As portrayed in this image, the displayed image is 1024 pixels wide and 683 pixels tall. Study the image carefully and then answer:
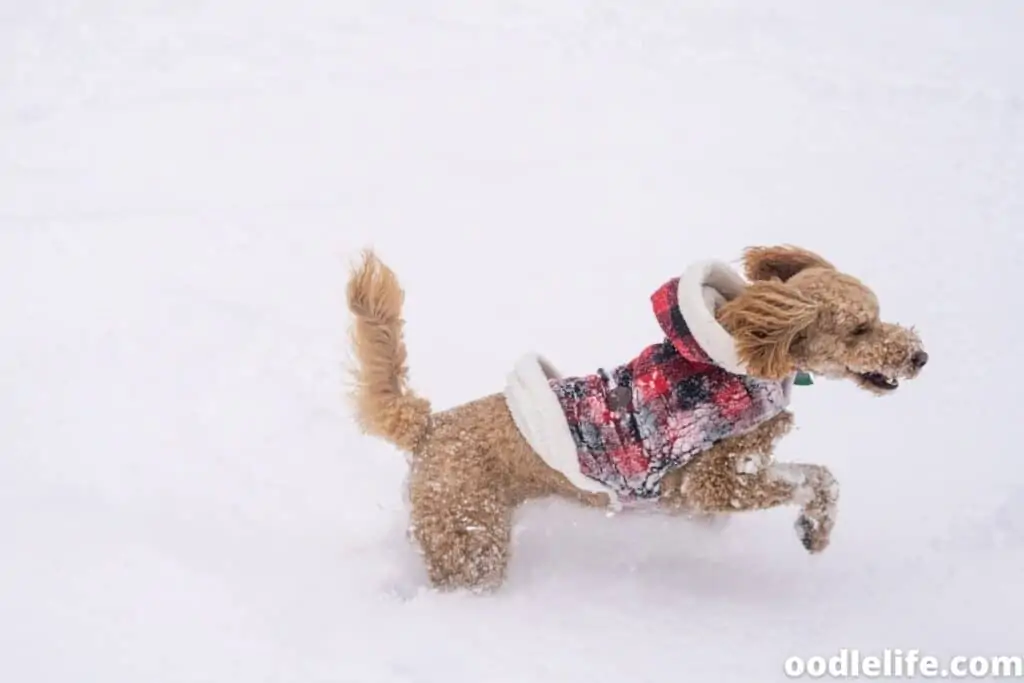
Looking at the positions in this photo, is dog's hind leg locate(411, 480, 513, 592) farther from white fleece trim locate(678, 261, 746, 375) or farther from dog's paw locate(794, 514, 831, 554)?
dog's paw locate(794, 514, 831, 554)

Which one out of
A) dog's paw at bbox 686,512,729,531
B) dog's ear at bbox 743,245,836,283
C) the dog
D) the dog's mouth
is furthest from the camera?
dog's paw at bbox 686,512,729,531

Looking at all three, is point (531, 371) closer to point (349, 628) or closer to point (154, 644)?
point (349, 628)

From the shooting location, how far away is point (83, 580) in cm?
325

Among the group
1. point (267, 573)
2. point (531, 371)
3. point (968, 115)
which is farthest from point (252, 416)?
point (968, 115)

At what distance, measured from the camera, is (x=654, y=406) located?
11.5 ft

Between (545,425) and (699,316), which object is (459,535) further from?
(699,316)

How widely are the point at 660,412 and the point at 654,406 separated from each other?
0.03 meters

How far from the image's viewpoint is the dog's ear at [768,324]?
3283 millimetres

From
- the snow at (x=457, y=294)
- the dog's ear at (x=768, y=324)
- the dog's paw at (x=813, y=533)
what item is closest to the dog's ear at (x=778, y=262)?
the dog's ear at (x=768, y=324)

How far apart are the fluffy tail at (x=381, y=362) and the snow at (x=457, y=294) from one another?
0.51 metres

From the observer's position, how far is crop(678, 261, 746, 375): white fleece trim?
330 cm

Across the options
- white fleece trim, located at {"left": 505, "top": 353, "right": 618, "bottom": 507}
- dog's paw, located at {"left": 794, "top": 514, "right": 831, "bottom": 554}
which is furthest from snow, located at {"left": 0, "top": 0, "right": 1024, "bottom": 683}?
white fleece trim, located at {"left": 505, "top": 353, "right": 618, "bottom": 507}

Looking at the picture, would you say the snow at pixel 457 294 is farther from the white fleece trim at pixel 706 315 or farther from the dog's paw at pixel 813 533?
the white fleece trim at pixel 706 315

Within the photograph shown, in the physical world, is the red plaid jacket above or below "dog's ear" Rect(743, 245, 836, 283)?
below
